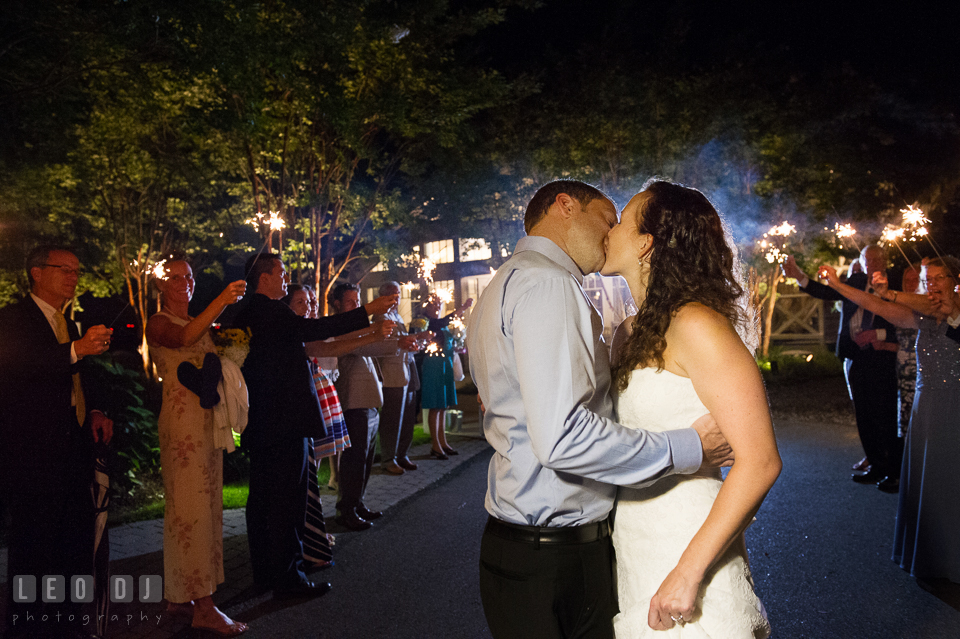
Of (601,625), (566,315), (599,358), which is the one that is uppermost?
(566,315)

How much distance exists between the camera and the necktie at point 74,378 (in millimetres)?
3588

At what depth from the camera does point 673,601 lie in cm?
176

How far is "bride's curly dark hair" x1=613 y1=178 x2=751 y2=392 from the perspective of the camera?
1.97 meters

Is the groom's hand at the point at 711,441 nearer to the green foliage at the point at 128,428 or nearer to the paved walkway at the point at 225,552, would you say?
the paved walkway at the point at 225,552

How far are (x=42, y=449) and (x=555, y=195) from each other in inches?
123

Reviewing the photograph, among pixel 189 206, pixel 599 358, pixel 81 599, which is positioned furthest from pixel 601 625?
pixel 189 206

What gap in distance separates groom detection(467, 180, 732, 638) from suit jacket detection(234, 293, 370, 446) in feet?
8.42

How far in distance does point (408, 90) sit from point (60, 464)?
9.61 meters

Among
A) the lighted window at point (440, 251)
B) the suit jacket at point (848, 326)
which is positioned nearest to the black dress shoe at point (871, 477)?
the suit jacket at point (848, 326)

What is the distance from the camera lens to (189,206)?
693 inches

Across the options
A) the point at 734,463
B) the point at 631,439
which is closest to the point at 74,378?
the point at 631,439

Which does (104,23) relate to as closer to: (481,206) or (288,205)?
(288,205)

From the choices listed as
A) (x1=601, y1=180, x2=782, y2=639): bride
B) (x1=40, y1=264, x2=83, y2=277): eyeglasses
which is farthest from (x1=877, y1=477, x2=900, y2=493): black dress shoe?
(x1=40, y1=264, x2=83, y2=277): eyeglasses

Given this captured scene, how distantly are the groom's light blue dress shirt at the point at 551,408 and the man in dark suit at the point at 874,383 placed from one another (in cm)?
647
